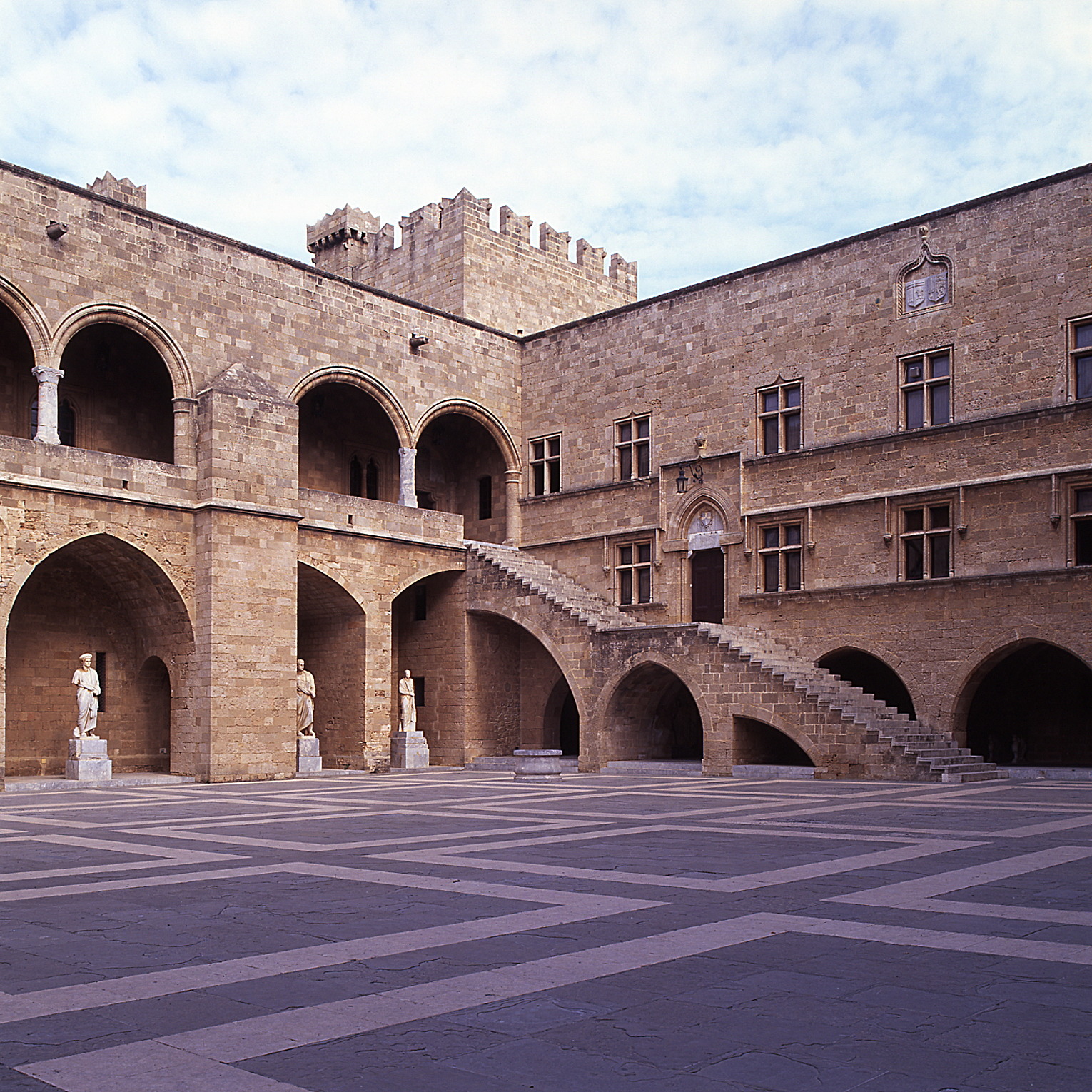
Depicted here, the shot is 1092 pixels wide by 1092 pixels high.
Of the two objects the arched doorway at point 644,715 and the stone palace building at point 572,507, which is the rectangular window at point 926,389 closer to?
the stone palace building at point 572,507

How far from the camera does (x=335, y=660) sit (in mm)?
26125

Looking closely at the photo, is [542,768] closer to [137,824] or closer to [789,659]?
[789,659]

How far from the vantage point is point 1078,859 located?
31.0 ft

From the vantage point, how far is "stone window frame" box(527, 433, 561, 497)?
Result: 1172 inches

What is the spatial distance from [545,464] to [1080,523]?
511 inches

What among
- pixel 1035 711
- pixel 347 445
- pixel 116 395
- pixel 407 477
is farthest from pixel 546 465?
pixel 1035 711

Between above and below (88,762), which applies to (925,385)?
above

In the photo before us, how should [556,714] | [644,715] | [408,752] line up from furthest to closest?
1. [556,714]
2. [408,752]
3. [644,715]

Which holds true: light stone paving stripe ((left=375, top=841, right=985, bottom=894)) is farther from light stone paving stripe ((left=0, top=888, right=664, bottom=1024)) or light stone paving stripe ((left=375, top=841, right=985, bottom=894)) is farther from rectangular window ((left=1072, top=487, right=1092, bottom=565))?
rectangular window ((left=1072, top=487, right=1092, bottom=565))

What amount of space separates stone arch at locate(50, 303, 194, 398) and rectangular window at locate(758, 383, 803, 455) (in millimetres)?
11616

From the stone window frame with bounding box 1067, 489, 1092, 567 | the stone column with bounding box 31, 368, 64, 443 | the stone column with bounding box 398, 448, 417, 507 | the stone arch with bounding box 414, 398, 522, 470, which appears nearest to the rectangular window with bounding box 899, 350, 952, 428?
the stone window frame with bounding box 1067, 489, 1092, 567

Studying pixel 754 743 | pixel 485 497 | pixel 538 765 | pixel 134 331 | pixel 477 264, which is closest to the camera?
pixel 538 765

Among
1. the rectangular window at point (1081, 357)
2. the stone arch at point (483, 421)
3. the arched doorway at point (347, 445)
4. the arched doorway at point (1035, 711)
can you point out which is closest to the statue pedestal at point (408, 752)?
the arched doorway at point (347, 445)

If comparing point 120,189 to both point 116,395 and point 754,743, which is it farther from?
point 754,743
